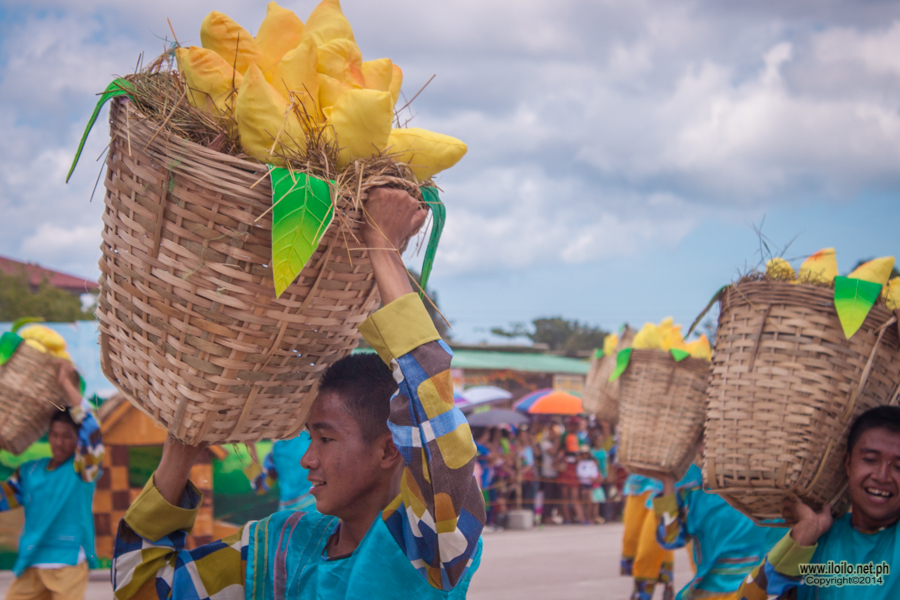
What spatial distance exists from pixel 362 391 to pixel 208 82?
0.77 meters

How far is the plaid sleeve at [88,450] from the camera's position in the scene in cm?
493

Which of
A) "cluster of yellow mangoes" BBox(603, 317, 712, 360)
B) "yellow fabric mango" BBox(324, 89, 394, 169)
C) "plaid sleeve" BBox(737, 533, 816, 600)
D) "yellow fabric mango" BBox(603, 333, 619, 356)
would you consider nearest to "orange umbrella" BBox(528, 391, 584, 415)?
"yellow fabric mango" BBox(603, 333, 619, 356)

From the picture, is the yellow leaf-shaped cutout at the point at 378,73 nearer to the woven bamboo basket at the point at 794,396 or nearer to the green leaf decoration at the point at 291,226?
the green leaf decoration at the point at 291,226

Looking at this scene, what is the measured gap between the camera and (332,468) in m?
1.79

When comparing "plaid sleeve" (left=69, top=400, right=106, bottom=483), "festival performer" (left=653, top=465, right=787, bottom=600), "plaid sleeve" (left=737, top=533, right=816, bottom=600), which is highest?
"plaid sleeve" (left=69, top=400, right=106, bottom=483)

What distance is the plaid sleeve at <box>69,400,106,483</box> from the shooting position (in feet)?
16.2

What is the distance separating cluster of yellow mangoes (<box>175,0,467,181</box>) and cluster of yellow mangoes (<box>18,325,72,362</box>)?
3.63m

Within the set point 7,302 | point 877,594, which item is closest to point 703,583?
point 877,594

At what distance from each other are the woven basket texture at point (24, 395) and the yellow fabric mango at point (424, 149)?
142 inches

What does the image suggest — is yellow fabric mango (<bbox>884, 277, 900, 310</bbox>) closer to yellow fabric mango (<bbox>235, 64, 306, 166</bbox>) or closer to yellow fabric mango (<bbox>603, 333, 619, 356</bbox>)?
yellow fabric mango (<bbox>235, 64, 306, 166</bbox>)

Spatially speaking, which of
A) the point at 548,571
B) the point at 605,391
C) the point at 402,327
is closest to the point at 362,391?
the point at 402,327

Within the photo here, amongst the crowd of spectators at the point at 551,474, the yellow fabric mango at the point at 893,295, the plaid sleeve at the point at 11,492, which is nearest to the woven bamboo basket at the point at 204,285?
the yellow fabric mango at the point at 893,295

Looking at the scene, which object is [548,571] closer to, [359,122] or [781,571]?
[781,571]

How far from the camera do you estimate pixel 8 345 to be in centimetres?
438
